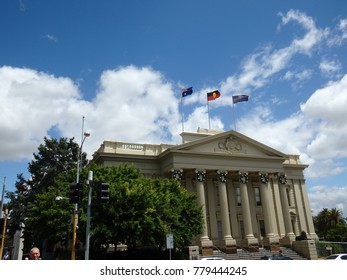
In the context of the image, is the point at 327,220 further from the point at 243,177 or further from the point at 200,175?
the point at 200,175

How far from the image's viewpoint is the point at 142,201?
28125mm

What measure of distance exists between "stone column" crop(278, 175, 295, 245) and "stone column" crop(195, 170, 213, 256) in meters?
10.8

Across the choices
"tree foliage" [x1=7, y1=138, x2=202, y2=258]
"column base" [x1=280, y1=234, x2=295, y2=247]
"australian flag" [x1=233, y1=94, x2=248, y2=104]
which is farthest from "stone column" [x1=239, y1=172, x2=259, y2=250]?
"tree foliage" [x1=7, y1=138, x2=202, y2=258]

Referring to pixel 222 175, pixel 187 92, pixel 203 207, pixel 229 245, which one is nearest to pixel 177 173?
pixel 203 207

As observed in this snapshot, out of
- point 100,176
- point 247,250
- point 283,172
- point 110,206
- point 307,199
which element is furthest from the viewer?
point 307,199

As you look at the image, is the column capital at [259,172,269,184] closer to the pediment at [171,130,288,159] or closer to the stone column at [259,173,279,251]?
the stone column at [259,173,279,251]

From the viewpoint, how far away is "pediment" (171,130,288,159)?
143 feet

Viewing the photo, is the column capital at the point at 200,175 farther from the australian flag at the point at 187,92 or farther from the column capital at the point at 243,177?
the australian flag at the point at 187,92

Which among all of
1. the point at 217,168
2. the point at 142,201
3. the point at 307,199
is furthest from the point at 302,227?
the point at 142,201

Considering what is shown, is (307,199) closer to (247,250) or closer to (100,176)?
(247,250)

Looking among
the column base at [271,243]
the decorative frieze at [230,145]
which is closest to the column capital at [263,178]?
the decorative frieze at [230,145]

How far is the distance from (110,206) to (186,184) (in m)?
18.1

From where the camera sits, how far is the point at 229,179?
47188 millimetres

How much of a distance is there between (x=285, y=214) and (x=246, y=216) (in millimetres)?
6790
